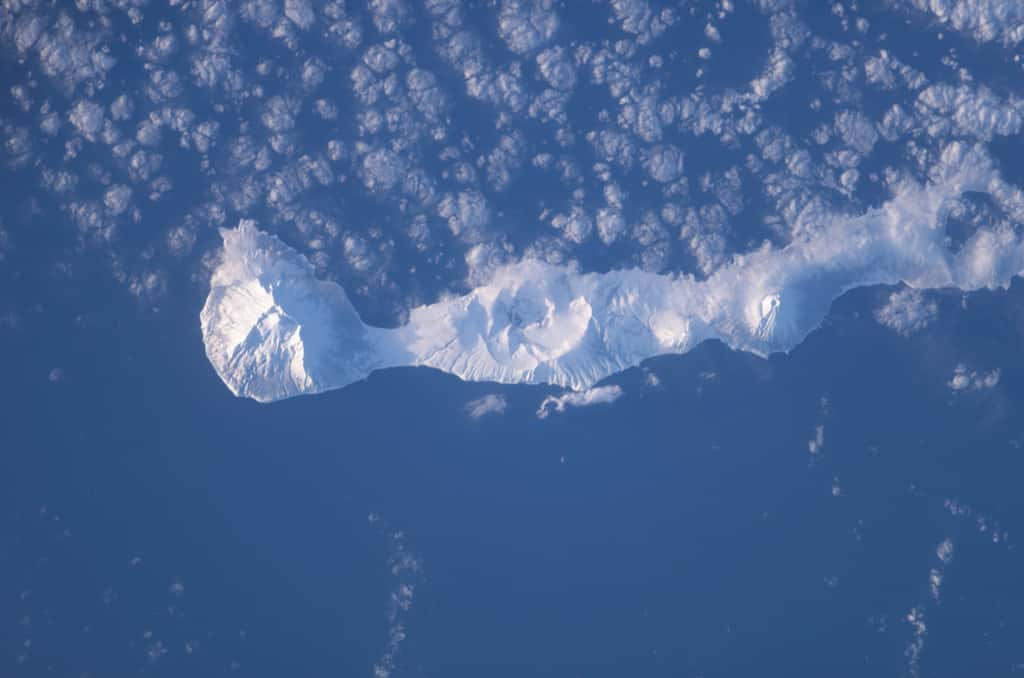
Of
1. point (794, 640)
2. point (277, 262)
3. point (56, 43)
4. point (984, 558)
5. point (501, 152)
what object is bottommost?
point (794, 640)

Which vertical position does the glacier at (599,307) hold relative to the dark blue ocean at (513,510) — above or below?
above

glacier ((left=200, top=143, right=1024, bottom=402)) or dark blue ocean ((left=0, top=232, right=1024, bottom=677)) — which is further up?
glacier ((left=200, top=143, right=1024, bottom=402))

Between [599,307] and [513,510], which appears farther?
[599,307]

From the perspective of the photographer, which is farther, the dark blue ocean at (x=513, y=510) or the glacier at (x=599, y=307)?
the glacier at (x=599, y=307)

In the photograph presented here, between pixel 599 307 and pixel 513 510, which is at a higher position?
pixel 599 307

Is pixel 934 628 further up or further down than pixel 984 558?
further down

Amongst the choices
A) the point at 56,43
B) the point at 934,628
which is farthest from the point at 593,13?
the point at 934,628

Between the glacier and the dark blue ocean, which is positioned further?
the glacier

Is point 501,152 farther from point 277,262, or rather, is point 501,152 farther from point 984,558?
point 984,558
